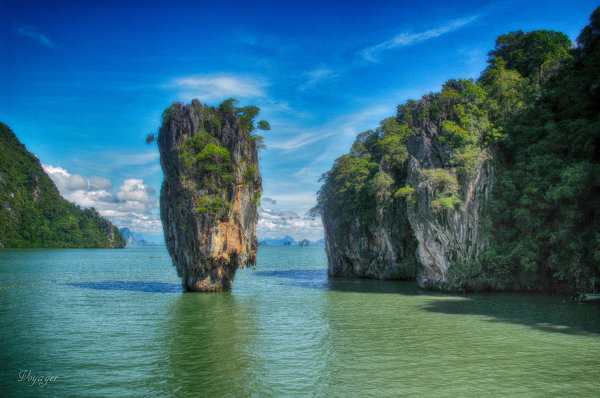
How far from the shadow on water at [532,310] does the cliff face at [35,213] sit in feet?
407

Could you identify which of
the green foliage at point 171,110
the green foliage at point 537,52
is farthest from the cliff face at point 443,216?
the green foliage at point 171,110

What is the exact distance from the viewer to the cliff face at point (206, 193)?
2927 cm

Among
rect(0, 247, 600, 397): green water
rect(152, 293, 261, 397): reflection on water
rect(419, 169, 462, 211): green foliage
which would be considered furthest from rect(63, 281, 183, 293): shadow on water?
rect(419, 169, 462, 211): green foliage

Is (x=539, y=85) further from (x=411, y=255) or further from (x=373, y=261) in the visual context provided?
(x=373, y=261)

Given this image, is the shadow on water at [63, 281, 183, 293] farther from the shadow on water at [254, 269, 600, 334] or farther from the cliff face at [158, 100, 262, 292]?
the shadow on water at [254, 269, 600, 334]

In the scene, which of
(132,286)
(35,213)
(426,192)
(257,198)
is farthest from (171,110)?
(35,213)

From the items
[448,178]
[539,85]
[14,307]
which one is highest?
[539,85]

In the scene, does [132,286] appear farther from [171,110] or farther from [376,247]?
[376,247]

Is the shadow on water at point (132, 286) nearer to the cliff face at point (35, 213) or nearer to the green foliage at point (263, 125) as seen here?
the green foliage at point (263, 125)

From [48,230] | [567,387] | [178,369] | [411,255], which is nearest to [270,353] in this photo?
[178,369]

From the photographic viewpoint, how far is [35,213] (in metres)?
122

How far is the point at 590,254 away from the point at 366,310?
43.4 feet

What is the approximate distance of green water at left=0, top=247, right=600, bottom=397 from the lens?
1088 cm

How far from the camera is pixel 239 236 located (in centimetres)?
3103
